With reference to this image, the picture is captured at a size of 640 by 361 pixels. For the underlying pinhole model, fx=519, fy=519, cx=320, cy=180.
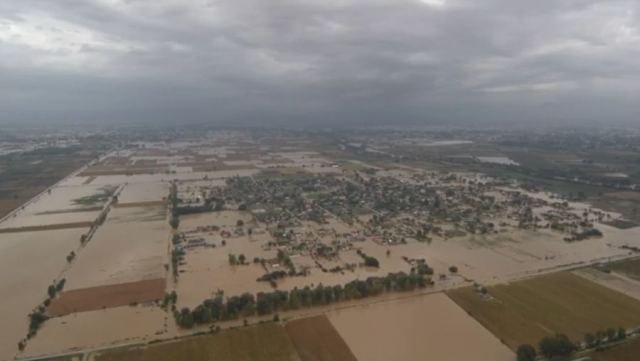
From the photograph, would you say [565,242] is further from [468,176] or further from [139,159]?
[139,159]

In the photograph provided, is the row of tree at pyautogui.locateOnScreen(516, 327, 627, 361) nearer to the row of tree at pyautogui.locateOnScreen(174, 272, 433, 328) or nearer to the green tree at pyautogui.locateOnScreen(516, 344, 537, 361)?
the green tree at pyautogui.locateOnScreen(516, 344, 537, 361)

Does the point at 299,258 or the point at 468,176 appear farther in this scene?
the point at 468,176

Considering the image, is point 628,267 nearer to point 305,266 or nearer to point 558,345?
point 558,345

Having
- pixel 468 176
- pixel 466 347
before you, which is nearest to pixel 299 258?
pixel 466 347

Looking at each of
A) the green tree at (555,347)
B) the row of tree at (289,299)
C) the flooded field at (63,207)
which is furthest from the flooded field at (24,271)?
the green tree at (555,347)

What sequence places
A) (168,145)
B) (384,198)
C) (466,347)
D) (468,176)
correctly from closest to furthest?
(466,347) → (384,198) → (468,176) → (168,145)

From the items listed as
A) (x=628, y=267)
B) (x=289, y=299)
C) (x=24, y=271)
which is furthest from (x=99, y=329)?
(x=628, y=267)
